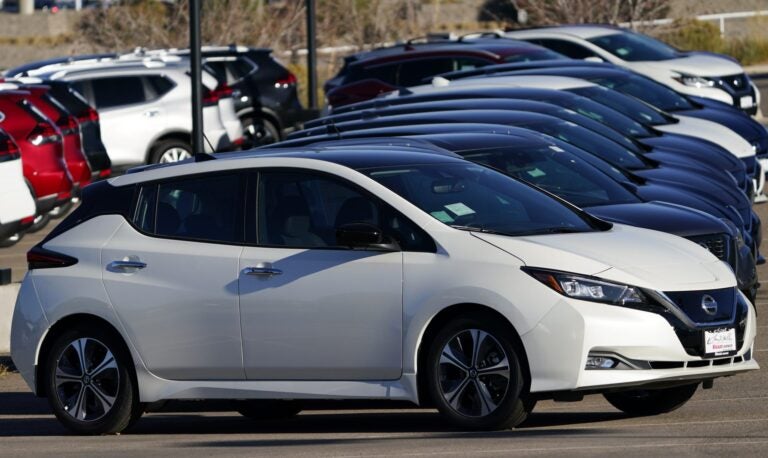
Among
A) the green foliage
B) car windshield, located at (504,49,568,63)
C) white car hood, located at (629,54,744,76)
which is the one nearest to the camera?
car windshield, located at (504,49,568,63)

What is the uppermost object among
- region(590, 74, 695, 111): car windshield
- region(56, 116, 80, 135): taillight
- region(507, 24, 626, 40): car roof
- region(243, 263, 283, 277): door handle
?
region(243, 263, 283, 277): door handle

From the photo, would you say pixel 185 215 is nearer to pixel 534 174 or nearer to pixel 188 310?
pixel 188 310

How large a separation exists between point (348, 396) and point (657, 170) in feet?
17.6

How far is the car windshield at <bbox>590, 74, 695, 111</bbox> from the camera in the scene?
18.8m

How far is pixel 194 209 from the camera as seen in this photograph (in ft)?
30.8

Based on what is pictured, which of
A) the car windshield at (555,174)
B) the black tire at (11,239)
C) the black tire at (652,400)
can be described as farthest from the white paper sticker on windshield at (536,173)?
the black tire at (11,239)

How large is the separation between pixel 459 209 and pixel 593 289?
94cm

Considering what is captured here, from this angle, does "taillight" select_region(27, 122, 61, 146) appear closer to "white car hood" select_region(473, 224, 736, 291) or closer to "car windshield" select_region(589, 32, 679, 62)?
"white car hood" select_region(473, 224, 736, 291)

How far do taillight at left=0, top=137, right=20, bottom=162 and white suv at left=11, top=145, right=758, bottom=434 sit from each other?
206 inches

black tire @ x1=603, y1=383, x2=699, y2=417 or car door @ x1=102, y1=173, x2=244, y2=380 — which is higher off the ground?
car door @ x1=102, y1=173, x2=244, y2=380

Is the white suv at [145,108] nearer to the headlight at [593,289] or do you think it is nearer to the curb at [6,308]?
the curb at [6,308]

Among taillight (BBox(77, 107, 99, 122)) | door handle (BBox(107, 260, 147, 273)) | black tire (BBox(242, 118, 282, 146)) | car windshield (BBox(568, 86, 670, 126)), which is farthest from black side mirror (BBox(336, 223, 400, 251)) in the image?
black tire (BBox(242, 118, 282, 146))

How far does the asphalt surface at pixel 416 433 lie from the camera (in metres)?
7.89

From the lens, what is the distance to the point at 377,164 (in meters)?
9.23
